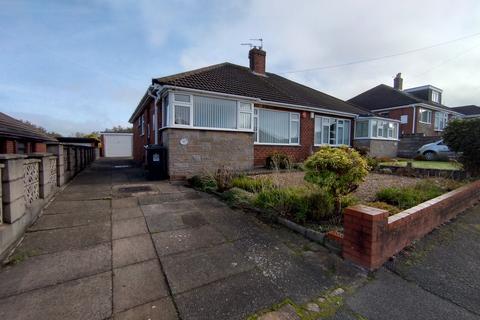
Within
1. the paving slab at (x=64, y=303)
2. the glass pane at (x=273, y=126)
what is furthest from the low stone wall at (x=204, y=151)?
the paving slab at (x=64, y=303)

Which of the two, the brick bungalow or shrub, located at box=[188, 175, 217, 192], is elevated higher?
the brick bungalow

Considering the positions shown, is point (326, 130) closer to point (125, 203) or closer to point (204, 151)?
point (204, 151)

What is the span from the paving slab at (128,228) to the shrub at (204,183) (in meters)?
2.63

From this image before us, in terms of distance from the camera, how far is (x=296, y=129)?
12.6 m

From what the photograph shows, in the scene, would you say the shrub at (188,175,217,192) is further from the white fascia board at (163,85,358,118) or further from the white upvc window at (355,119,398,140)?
the white upvc window at (355,119,398,140)

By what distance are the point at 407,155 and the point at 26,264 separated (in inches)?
874

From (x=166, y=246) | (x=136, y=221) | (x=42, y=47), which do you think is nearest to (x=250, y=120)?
(x=136, y=221)

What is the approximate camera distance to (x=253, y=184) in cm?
588

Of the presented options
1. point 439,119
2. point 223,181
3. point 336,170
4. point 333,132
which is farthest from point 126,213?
point 439,119

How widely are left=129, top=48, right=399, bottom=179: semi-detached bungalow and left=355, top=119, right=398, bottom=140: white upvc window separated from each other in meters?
2.23

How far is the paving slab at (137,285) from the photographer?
82.0 inches

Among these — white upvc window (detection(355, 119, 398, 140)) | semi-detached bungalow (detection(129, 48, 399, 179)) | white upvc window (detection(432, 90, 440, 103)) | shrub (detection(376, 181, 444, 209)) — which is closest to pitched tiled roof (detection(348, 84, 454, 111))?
white upvc window (detection(432, 90, 440, 103))

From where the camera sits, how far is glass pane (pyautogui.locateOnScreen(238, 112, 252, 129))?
9531mm

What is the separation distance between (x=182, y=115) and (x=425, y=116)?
26.3 meters
